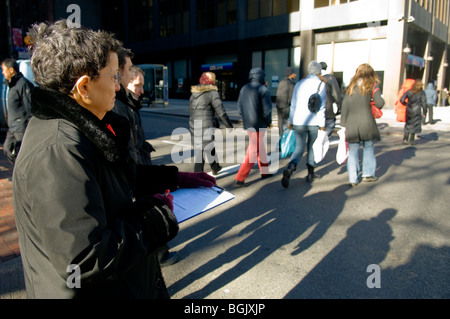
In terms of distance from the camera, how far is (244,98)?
5.86 m

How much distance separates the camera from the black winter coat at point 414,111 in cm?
902

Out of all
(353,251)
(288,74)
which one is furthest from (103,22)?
(353,251)

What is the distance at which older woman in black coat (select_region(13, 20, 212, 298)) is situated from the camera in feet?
3.42

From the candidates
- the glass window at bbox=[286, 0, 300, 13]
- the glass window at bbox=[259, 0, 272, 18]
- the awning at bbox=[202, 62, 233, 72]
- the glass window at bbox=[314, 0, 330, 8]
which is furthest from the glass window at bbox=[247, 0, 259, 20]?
the glass window at bbox=[314, 0, 330, 8]

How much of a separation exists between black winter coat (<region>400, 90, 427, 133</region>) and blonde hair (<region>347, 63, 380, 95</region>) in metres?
4.55

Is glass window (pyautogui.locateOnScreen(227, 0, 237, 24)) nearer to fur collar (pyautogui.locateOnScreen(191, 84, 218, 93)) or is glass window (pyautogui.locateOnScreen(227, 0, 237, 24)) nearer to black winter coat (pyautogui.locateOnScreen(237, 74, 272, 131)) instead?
black winter coat (pyautogui.locateOnScreen(237, 74, 272, 131))

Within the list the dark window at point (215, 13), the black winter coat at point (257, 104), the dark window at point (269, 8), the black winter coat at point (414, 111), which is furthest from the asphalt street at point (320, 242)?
the dark window at point (215, 13)

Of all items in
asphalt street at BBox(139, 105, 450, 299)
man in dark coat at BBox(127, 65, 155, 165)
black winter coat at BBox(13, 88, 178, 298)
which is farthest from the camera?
man in dark coat at BBox(127, 65, 155, 165)

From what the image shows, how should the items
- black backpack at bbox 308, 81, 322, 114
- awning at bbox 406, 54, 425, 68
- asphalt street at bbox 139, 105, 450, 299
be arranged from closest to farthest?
asphalt street at bbox 139, 105, 450, 299 < black backpack at bbox 308, 81, 322, 114 < awning at bbox 406, 54, 425, 68

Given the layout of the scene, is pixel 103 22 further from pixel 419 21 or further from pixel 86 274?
pixel 86 274

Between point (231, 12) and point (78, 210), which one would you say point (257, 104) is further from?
point (231, 12)

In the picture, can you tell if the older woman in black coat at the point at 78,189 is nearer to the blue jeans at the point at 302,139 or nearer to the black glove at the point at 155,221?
the black glove at the point at 155,221

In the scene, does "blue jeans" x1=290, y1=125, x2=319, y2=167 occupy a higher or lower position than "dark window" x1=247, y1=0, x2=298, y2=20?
lower

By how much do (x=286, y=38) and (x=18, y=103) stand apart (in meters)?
21.4
